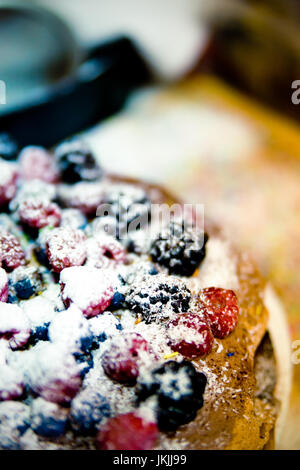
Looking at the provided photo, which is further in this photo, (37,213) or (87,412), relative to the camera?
(37,213)

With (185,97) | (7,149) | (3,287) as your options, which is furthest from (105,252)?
(185,97)

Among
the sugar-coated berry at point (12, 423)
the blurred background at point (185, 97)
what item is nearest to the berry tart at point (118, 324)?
the sugar-coated berry at point (12, 423)

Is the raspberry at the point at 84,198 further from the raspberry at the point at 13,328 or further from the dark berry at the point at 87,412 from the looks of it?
the dark berry at the point at 87,412

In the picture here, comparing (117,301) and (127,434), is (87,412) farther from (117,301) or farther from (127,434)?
(117,301)
